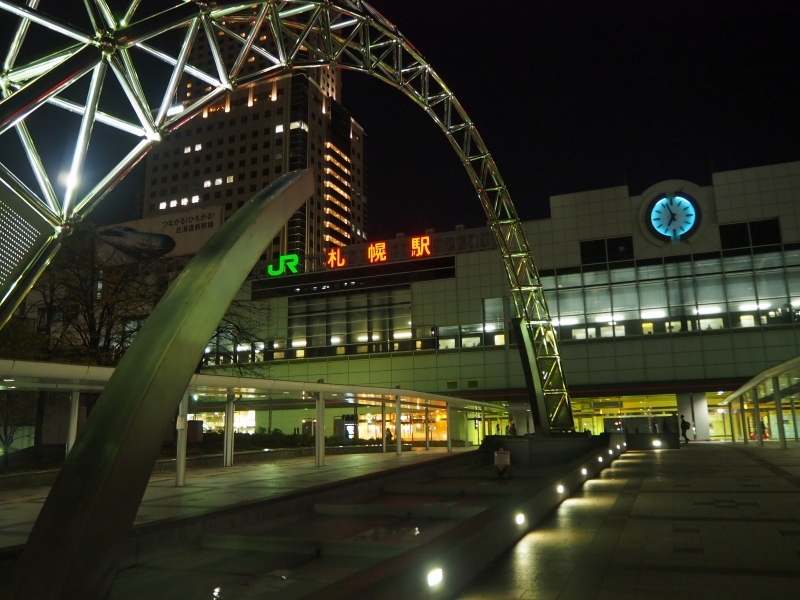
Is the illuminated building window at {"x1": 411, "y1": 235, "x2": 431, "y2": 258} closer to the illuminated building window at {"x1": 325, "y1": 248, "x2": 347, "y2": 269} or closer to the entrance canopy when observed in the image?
the illuminated building window at {"x1": 325, "y1": 248, "x2": 347, "y2": 269}

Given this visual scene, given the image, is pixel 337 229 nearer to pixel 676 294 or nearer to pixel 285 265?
pixel 285 265

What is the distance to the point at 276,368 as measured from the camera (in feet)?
212

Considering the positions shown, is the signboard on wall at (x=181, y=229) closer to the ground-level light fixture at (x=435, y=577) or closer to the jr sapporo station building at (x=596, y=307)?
the jr sapporo station building at (x=596, y=307)

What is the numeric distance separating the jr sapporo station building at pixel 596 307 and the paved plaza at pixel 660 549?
114ft

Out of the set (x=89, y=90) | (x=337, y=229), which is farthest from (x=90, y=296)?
(x=337, y=229)

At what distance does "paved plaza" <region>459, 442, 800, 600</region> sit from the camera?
6941mm

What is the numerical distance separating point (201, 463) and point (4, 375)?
1185 cm

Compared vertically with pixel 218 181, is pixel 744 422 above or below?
below

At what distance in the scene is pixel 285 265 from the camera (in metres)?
65.6

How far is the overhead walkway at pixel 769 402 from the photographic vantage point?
29.2 m

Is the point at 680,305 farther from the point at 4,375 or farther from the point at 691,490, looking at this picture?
the point at 4,375

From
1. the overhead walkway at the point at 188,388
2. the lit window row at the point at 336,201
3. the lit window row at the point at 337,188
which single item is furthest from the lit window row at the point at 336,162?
the overhead walkway at the point at 188,388

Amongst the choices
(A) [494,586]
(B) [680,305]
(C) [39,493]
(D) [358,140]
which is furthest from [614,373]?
(D) [358,140]

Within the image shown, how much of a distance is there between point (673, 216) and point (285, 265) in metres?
35.7
